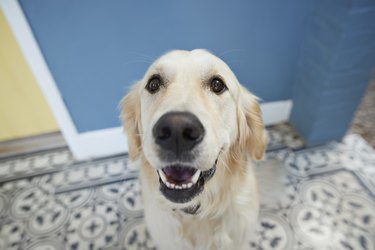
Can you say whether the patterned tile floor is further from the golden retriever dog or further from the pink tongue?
the pink tongue

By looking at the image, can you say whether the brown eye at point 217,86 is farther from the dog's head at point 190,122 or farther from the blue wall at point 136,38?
the blue wall at point 136,38

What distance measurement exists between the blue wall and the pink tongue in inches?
38.1

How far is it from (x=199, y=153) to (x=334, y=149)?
1562mm

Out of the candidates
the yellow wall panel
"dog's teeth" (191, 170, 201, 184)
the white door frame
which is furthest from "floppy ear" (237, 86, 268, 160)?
the yellow wall panel

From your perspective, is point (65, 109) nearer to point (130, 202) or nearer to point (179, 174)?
point (130, 202)

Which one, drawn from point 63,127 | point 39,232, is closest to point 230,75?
point 63,127

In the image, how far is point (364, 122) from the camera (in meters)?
2.14

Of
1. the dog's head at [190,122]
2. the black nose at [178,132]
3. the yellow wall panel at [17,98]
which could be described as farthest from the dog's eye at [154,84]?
the yellow wall panel at [17,98]

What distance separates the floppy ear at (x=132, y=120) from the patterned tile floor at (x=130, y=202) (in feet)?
2.03

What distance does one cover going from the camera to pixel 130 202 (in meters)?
1.74

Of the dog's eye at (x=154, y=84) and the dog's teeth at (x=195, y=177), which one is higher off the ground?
the dog's eye at (x=154, y=84)

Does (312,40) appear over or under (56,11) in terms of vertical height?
under

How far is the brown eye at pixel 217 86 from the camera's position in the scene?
1.01 metres

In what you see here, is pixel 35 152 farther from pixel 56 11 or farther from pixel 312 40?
pixel 312 40
